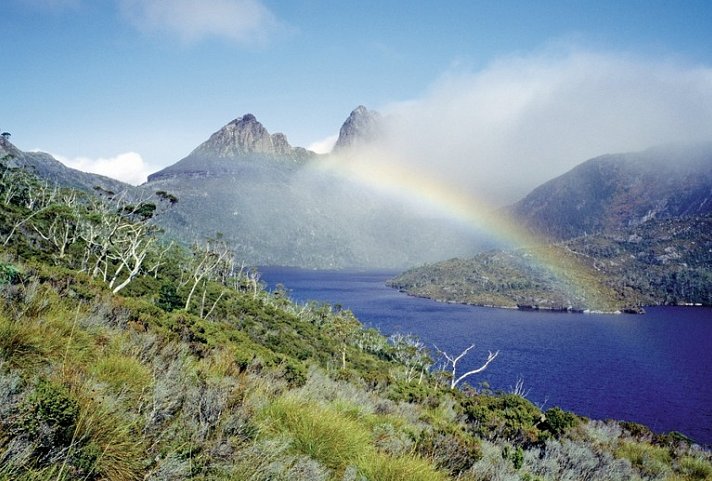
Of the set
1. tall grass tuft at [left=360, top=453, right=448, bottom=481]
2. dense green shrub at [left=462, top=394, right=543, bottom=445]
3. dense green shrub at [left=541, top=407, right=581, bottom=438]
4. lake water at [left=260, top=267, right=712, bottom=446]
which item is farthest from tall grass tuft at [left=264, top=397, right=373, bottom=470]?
lake water at [left=260, top=267, right=712, bottom=446]

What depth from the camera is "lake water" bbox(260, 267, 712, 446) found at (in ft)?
205

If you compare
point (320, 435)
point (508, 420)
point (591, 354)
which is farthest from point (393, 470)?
point (591, 354)

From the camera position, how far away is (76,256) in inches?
1693

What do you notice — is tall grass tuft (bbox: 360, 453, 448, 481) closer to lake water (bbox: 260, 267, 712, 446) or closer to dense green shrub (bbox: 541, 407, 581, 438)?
dense green shrub (bbox: 541, 407, 581, 438)

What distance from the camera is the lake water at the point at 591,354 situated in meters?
62.4

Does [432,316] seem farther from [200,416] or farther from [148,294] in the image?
[200,416]

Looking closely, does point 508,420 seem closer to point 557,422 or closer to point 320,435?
point 557,422

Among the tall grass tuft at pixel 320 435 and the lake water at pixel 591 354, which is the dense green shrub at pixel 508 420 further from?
the lake water at pixel 591 354

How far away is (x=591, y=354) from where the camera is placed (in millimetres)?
95062

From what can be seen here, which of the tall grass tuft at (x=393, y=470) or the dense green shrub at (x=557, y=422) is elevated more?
the tall grass tuft at (x=393, y=470)

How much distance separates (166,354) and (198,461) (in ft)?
12.0

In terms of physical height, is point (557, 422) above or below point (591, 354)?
above

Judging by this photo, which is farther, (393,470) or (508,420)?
(508,420)

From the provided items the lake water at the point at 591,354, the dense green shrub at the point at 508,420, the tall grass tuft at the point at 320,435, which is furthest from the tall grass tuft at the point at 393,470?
the lake water at the point at 591,354
